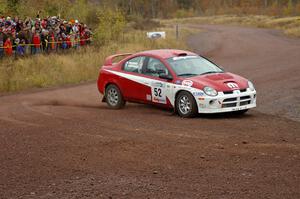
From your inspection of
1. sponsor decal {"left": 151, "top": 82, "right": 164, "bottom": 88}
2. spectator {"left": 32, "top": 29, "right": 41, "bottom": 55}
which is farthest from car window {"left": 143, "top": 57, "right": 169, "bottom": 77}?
spectator {"left": 32, "top": 29, "right": 41, "bottom": 55}

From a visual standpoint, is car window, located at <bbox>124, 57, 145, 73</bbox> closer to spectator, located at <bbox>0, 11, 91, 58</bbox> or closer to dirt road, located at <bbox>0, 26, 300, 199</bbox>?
dirt road, located at <bbox>0, 26, 300, 199</bbox>

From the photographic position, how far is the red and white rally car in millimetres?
13039

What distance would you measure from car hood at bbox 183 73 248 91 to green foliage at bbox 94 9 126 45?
59.7ft

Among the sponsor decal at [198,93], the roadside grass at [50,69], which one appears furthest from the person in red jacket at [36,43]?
the sponsor decal at [198,93]

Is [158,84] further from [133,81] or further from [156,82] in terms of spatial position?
[133,81]

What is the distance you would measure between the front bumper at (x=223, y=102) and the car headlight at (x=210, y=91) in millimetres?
72

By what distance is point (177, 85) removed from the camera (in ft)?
44.2

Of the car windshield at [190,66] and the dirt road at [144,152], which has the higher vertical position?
the car windshield at [190,66]

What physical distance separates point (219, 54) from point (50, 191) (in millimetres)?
27217

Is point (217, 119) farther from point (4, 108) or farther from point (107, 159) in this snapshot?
point (4, 108)

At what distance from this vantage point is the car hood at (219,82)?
43.0 feet

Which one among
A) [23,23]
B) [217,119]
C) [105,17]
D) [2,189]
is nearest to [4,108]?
[217,119]

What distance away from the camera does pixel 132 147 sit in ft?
32.9

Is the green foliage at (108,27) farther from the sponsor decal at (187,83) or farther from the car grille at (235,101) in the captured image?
the car grille at (235,101)
